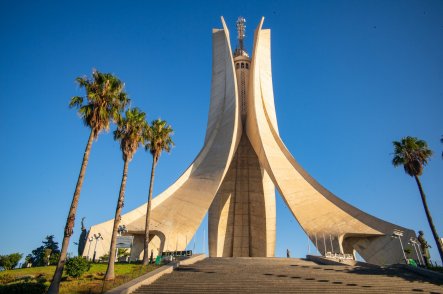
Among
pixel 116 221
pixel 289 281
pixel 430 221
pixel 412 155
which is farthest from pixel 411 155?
pixel 116 221

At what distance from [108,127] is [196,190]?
419 inches

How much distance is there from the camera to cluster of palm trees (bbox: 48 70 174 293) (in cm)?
973

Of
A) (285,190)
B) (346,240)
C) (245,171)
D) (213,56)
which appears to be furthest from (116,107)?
(213,56)

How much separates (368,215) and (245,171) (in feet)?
40.0

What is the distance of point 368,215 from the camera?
18625 mm

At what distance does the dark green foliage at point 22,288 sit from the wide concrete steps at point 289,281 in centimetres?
263

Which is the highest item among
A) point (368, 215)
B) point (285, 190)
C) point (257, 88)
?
point (257, 88)

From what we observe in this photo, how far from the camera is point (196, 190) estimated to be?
2167cm

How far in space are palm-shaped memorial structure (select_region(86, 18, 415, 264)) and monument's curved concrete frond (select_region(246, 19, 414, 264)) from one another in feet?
0.17

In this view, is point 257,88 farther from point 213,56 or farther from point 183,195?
point 183,195

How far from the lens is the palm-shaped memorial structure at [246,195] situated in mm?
18156

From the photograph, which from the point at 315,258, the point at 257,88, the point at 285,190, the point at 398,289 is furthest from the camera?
the point at 257,88

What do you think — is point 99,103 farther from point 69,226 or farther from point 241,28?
point 241,28

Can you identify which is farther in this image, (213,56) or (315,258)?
(213,56)
